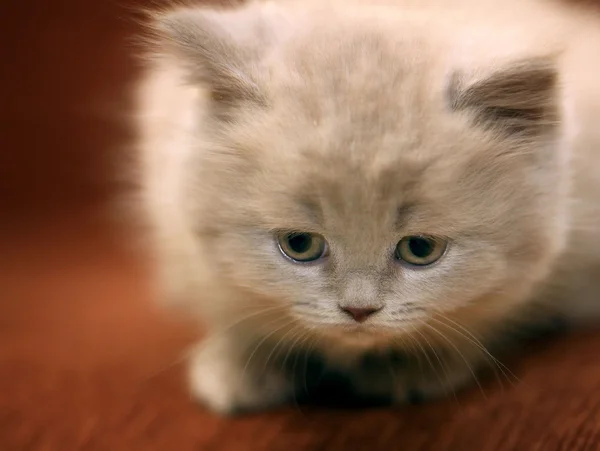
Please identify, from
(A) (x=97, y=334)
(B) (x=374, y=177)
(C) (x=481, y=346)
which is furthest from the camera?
(A) (x=97, y=334)

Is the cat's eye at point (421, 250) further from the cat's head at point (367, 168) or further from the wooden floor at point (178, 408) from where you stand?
the wooden floor at point (178, 408)

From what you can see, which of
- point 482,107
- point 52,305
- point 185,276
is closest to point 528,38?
point 482,107

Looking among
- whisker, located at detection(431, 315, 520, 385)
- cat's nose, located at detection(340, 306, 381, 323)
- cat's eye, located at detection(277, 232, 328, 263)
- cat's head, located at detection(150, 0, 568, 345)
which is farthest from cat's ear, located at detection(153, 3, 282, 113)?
whisker, located at detection(431, 315, 520, 385)

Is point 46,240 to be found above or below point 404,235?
below

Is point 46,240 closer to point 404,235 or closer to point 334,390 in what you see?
point 334,390

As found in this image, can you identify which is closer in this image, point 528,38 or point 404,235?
point 404,235

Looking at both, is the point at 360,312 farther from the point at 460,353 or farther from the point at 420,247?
the point at 460,353

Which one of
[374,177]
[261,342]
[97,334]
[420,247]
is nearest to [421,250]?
[420,247]
